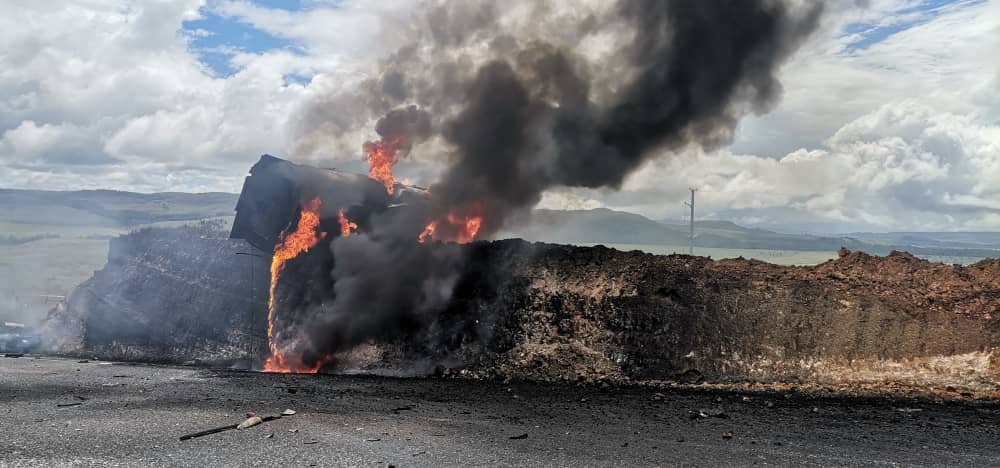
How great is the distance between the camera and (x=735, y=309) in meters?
23.3

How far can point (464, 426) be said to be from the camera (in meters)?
15.1

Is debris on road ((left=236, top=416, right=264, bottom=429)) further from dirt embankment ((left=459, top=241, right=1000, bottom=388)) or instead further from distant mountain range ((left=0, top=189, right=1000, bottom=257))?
distant mountain range ((left=0, top=189, right=1000, bottom=257))

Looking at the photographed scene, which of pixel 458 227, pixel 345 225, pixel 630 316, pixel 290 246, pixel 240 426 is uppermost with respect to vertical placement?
pixel 458 227

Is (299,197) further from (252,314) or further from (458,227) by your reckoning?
(252,314)

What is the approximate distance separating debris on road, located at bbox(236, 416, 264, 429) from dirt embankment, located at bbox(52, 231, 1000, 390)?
876 centimetres

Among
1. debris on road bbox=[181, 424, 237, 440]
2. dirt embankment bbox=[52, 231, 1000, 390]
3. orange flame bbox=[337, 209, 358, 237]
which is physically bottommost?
debris on road bbox=[181, 424, 237, 440]

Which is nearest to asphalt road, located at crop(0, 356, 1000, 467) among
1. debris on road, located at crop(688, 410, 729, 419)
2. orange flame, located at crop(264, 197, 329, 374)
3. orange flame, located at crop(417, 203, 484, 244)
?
debris on road, located at crop(688, 410, 729, 419)

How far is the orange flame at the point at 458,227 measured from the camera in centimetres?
2848

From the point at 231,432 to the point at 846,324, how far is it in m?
17.5

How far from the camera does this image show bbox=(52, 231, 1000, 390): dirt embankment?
69.7ft

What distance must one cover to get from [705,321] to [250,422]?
14.3 metres

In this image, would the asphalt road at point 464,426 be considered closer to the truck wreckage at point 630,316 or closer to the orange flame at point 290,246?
the truck wreckage at point 630,316

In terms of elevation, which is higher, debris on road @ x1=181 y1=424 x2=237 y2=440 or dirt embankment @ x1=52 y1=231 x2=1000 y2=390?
dirt embankment @ x1=52 y1=231 x2=1000 y2=390

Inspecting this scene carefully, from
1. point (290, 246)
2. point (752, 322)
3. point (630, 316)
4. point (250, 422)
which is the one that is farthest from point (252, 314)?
point (752, 322)
